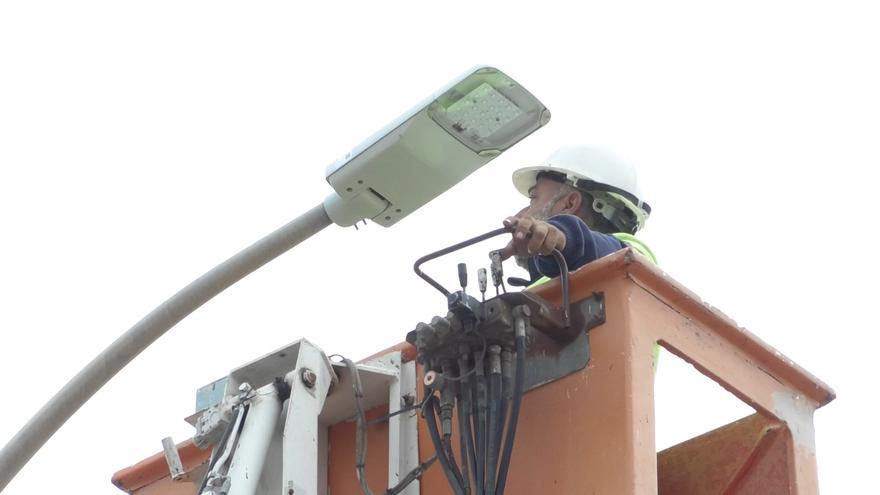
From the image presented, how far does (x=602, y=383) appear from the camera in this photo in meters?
5.56

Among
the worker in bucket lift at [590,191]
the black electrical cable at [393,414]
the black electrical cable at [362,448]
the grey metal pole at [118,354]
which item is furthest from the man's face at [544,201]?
the black electrical cable at [362,448]

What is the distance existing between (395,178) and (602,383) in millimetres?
A: 2106

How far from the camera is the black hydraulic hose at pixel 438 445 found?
5535 millimetres

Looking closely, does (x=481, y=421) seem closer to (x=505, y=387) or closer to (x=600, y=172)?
(x=505, y=387)

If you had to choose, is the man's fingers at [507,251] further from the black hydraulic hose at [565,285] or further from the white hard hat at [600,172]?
the white hard hat at [600,172]

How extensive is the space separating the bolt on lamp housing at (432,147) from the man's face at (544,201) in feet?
3.42

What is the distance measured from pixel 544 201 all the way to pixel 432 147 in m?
1.51

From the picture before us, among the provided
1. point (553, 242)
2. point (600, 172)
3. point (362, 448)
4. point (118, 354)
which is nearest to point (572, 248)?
point (553, 242)

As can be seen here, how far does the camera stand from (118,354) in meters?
7.96

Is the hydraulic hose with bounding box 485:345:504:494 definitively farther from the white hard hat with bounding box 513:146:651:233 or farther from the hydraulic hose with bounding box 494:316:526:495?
the white hard hat with bounding box 513:146:651:233

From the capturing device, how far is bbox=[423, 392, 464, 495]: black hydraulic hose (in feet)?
18.2

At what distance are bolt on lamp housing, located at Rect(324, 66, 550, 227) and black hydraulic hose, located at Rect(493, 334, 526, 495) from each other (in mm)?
1583

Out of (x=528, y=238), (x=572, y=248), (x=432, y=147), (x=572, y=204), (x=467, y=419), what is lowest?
(x=467, y=419)

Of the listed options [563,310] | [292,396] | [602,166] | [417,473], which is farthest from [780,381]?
[602,166]
